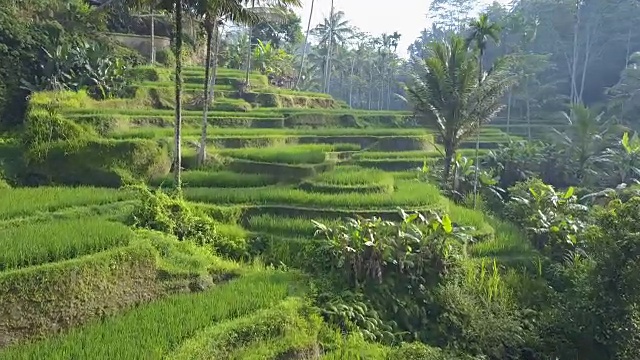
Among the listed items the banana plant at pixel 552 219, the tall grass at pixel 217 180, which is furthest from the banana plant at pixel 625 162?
the tall grass at pixel 217 180

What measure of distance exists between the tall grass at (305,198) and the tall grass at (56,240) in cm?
293

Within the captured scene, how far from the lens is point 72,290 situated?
6008mm

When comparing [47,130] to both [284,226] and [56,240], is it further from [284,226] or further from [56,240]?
[284,226]

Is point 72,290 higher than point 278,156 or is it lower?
lower

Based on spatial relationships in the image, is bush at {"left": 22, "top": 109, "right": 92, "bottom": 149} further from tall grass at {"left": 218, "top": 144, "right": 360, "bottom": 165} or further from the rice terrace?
tall grass at {"left": 218, "top": 144, "right": 360, "bottom": 165}

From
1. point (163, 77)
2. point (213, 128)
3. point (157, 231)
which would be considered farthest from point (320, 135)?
point (157, 231)

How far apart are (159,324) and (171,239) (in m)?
2.25

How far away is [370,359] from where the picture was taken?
21.7ft

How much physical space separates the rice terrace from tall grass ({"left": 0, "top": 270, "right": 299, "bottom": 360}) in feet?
0.10

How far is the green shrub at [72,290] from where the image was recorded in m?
5.55

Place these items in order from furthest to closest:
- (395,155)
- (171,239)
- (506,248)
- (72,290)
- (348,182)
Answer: (395,155)
(348,182)
(506,248)
(171,239)
(72,290)

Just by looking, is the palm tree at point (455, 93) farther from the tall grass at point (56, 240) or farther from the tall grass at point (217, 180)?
the tall grass at point (56, 240)

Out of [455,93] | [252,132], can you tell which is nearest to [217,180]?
[252,132]

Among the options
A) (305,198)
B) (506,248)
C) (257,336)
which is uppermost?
(305,198)
